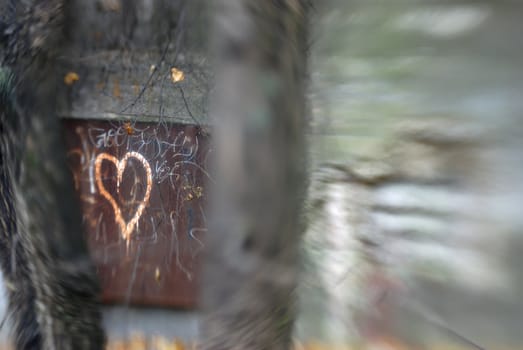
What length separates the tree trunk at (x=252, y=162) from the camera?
1216 millimetres

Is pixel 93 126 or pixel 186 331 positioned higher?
pixel 93 126

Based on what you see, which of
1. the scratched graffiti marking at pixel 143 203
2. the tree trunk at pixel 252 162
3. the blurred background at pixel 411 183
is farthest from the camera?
the blurred background at pixel 411 183

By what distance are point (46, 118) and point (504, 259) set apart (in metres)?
2.73

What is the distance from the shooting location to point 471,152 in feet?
10.2

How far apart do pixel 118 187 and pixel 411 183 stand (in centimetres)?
187

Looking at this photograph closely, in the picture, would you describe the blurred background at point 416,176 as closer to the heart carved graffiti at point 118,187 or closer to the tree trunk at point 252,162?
the heart carved graffiti at point 118,187

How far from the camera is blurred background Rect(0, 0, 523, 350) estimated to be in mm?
3098

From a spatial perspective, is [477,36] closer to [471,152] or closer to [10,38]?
[471,152]

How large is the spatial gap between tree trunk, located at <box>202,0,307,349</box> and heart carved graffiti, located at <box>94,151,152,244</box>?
163 centimetres

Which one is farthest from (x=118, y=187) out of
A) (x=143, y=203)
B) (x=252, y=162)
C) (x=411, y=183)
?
(x=252, y=162)

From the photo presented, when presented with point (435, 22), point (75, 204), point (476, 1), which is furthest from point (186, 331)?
point (476, 1)

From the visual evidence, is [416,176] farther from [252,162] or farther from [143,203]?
[252,162]

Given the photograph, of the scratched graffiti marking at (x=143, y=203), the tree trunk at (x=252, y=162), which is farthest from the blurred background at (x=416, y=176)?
the tree trunk at (x=252, y=162)

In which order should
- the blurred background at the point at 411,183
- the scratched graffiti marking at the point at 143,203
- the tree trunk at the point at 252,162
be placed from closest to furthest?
the tree trunk at the point at 252,162 < the scratched graffiti marking at the point at 143,203 < the blurred background at the point at 411,183
